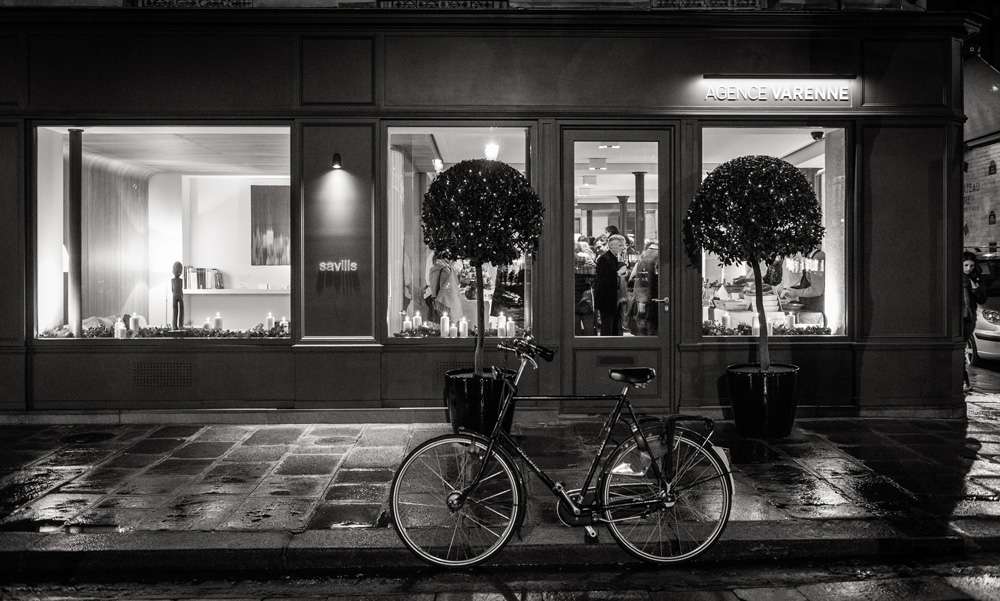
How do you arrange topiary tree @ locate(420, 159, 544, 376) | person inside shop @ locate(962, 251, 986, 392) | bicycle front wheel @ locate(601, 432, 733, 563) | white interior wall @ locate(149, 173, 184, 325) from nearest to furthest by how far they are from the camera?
bicycle front wheel @ locate(601, 432, 733, 563) → topiary tree @ locate(420, 159, 544, 376) → white interior wall @ locate(149, 173, 184, 325) → person inside shop @ locate(962, 251, 986, 392)

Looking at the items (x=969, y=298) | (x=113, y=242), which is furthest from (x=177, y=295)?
(x=969, y=298)

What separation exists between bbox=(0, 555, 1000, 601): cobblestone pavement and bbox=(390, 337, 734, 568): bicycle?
0.17 meters

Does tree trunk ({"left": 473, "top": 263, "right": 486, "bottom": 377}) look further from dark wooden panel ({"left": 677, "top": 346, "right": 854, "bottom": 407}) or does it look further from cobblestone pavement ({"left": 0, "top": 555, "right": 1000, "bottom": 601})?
cobblestone pavement ({"left": 0, "top": 555, "right": 1000, "bottom": 601})

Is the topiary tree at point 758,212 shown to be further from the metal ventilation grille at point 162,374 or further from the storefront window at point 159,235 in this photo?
the metal ventilation grille at point 162,374

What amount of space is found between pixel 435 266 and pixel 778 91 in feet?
13.9

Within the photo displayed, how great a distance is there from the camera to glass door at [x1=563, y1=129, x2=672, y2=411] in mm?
9047

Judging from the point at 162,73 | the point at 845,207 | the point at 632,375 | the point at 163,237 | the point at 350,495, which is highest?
the point at 162,73

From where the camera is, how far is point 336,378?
352 inches

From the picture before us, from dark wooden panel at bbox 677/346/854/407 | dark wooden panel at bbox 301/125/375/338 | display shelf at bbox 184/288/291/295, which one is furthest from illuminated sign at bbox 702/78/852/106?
display shelf at bbox 184/288/291/295

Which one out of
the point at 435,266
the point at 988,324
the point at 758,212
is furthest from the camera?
the point at 988,324

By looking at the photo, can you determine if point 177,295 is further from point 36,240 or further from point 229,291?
point 36,240

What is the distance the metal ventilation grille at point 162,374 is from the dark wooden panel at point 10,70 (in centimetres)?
314

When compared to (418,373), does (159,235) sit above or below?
above

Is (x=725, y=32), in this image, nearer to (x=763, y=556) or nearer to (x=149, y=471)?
(x=763, y=556)
